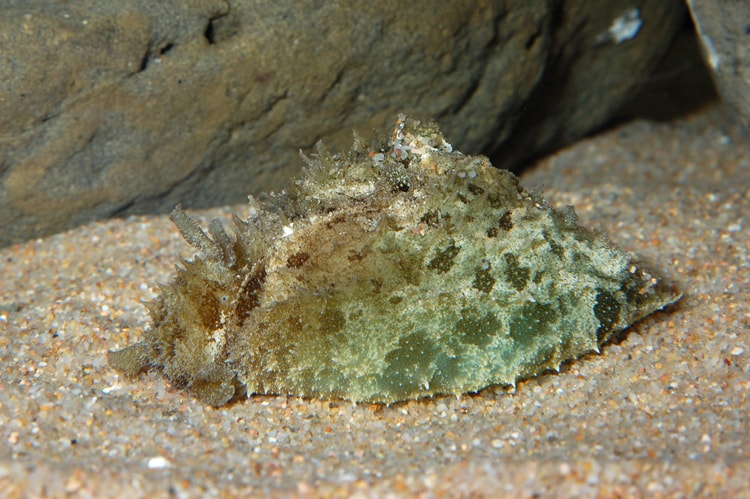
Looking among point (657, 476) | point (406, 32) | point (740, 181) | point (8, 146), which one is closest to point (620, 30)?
point (740, 181)

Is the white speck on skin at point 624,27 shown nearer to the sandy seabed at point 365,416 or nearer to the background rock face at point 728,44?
the background rock face at point 728,44

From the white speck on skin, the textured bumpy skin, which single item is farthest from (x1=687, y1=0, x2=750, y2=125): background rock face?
the textured bumpy skin

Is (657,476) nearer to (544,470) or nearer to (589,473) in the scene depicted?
(589,473)

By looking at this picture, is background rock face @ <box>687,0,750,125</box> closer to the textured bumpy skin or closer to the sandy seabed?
the sandy seabed

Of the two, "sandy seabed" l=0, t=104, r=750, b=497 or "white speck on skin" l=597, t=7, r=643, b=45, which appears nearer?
"sandy seabed" l=0, t=104, r=750, b=497

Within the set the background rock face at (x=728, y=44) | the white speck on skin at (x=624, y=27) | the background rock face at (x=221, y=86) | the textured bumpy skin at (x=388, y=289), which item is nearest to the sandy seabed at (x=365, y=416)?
the textured bumpy skin at (x=388, y=289)

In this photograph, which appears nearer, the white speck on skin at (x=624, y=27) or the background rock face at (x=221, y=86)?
the background rock face at (x=221, y=86)
